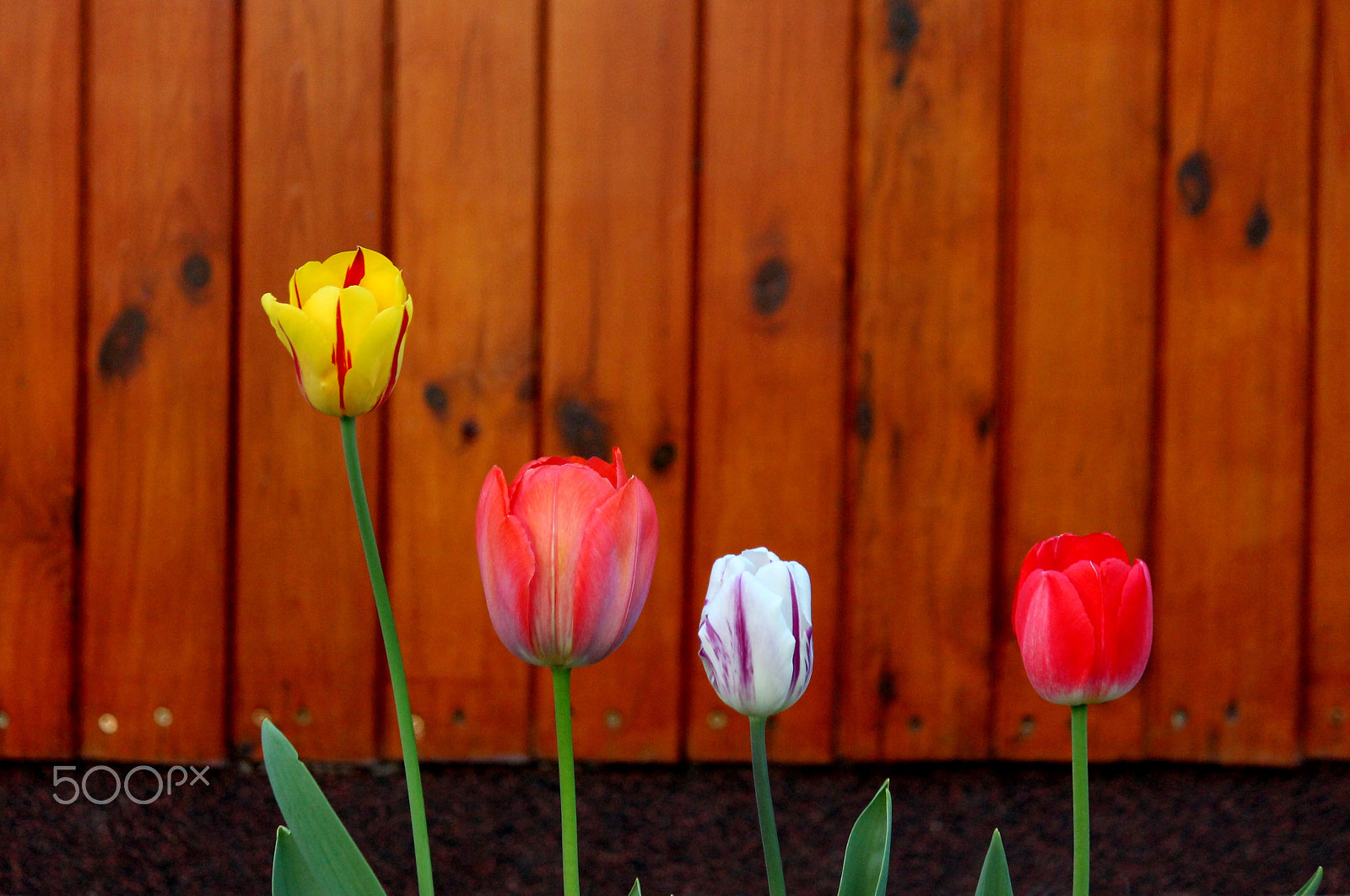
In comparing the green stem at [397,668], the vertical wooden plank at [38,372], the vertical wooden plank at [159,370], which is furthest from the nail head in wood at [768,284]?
the green stem at [397,668]

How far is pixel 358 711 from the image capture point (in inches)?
43.8

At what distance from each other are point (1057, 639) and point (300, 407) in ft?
2.96

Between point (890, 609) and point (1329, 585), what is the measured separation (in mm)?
450

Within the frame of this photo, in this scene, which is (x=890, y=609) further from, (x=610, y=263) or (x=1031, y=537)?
(x=610, y=263)

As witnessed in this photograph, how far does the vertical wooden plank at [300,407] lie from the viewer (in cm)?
110

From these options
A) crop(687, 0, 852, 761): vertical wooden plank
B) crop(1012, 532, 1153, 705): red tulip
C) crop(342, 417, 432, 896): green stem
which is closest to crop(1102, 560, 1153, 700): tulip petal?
crop(1012, 532, 1153, 705): red tulip

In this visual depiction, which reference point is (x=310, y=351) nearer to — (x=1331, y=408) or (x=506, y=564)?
(x=506, y=564)

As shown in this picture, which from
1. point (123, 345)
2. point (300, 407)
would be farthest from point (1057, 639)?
point (123, 345)

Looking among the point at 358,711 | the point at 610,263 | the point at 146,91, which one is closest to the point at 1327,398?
the point at 610,263

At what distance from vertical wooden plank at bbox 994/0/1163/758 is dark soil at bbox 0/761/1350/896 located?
11 cm

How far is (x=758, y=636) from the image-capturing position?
0.36 meters

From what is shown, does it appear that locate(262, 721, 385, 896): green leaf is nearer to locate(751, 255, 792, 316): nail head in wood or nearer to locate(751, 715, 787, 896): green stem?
locate(751, 715, 787, 896): green stem

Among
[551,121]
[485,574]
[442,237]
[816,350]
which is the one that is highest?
[551,121]

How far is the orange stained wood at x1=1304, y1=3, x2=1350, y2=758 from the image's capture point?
1132 millimetres
